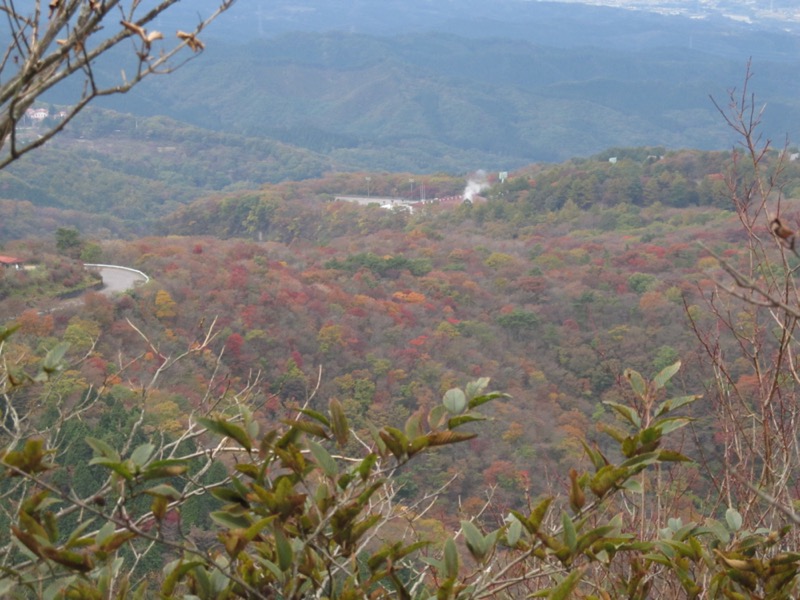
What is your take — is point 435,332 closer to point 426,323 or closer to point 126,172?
point 426,323

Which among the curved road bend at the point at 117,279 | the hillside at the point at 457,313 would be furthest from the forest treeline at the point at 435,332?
the curved road bend at the point at 117,279

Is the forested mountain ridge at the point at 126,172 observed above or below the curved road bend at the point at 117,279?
below

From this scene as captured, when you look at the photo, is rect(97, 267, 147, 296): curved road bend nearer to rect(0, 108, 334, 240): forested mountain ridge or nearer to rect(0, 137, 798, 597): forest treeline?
rect(0, 137, 798, 597): forest treeline

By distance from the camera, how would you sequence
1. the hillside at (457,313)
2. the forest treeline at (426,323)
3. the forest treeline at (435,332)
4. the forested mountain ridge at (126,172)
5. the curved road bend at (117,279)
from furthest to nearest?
the forested mountain ridge at (126,172)
the curved road bend at (117,279)
the hillside at (457,313)
the forest treeline at (426,323)
the forest treeline at (435,332)

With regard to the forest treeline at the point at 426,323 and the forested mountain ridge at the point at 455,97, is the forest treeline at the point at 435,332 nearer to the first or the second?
the forest treeline at the point at 426,323

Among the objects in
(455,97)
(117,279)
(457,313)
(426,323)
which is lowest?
(455,97)

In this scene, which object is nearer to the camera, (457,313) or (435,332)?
(435,332)

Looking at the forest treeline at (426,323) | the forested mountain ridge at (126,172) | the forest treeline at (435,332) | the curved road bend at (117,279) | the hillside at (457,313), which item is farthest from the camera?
the forested mountain ridge at (126,172)

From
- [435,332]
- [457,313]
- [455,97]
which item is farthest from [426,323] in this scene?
[455,97]

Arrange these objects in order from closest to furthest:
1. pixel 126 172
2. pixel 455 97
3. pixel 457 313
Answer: pixel 457 313 < pixel 126 172 < pixel 455 97

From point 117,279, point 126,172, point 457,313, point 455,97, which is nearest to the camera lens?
point 117,279

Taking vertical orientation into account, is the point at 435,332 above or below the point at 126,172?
above

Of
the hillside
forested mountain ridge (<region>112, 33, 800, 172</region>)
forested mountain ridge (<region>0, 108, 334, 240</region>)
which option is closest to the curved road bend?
the hillside

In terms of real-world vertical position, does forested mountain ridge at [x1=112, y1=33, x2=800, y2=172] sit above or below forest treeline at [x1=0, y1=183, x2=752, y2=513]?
below
